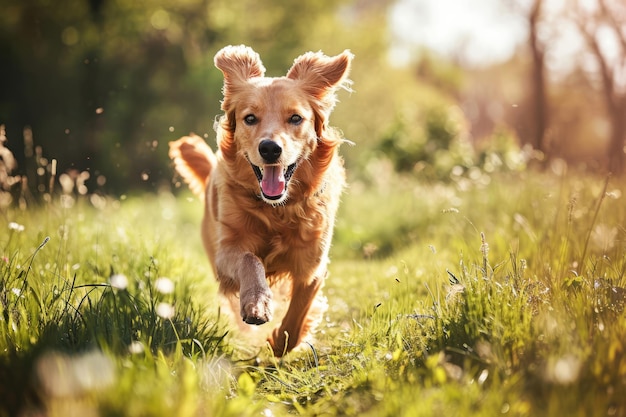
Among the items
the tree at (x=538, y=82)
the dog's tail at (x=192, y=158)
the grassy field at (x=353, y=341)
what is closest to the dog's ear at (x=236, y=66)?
the dog's tail at (x=192, y=158)

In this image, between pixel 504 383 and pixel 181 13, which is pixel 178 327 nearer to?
pixel 504 383

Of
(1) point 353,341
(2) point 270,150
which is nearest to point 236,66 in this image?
(2) point 270,150

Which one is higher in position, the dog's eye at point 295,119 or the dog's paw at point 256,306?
the dog's eye at point 295,119

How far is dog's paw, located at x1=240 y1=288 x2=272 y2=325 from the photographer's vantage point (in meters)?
2.98

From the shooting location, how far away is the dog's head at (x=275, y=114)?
3.47 metres

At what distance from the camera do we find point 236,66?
4059mm

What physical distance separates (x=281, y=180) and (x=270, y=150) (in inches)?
7.9

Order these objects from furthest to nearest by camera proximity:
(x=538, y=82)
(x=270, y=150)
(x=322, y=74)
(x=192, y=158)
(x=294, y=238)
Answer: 1. (x=538, y=82)
2. (x=192, y=158)
3. (x=322, y=74)
4. (x=294, y=238)
5. (x=270, y=150)

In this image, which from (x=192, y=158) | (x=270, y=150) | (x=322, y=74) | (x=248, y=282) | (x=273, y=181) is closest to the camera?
(x=248, y=282)

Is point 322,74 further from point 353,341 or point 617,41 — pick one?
point 617,41

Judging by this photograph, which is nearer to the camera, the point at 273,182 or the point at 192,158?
the point at 273,182

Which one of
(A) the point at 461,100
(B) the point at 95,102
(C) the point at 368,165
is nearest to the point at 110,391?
(C) the point at 368,165

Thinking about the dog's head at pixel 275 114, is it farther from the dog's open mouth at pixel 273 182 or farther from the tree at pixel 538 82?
the tree at pixel 538 82

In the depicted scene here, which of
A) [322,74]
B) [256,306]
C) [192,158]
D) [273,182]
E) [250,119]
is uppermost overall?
[322,74]
